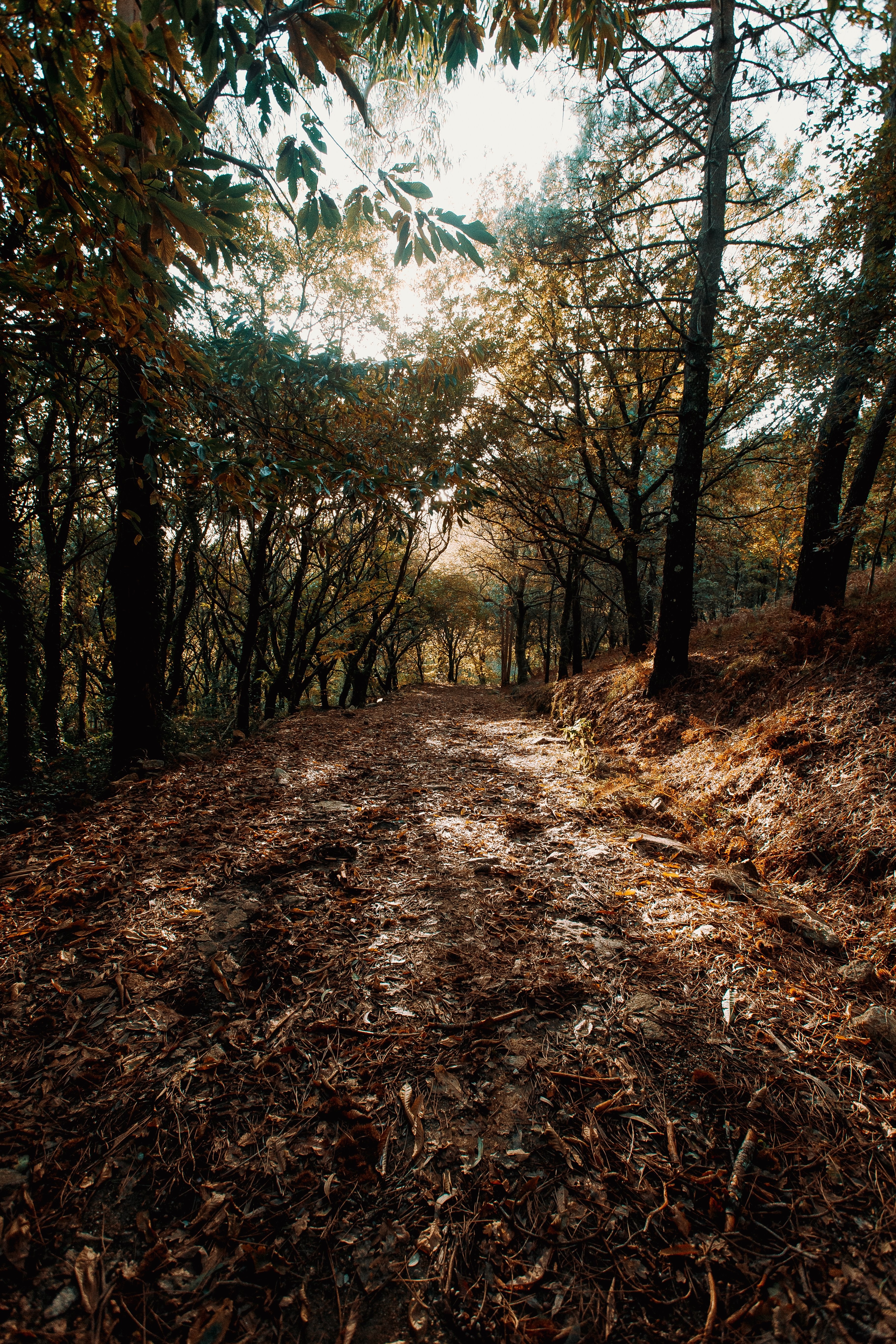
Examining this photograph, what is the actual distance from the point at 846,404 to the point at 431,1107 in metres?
6.60

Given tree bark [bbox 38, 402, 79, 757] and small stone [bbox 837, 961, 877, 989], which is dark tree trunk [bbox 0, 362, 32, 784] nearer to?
tree bark [bbox 38, 402, 79, 757]

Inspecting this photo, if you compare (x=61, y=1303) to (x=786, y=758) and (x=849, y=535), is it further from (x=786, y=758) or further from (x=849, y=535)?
(x=849, y=535)

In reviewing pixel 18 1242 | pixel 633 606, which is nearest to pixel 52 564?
pixel 18 1242

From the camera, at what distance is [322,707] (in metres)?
13.5

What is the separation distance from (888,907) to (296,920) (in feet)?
9.49

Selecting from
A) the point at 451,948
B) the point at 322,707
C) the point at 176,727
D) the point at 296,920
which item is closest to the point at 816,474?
the point at 451,948

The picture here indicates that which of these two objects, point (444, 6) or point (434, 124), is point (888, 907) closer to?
point (444, 6)

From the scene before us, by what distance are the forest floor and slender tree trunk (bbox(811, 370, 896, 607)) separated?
17.1ft

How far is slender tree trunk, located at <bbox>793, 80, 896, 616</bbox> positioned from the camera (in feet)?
12.9

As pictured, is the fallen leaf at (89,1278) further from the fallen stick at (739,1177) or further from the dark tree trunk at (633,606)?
the dark tree trunk at (633,606)

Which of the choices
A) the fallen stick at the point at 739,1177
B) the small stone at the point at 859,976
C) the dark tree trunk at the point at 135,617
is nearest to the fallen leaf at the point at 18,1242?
the fallen stick at the point at 739,1177

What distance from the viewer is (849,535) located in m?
5.56

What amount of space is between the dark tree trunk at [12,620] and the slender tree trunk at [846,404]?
9067 millimetres

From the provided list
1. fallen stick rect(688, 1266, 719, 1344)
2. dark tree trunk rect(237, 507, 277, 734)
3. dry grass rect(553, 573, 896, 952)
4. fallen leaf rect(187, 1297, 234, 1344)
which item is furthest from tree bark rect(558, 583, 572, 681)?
fallen leaf rect(187, 1297, 234, 1344)
